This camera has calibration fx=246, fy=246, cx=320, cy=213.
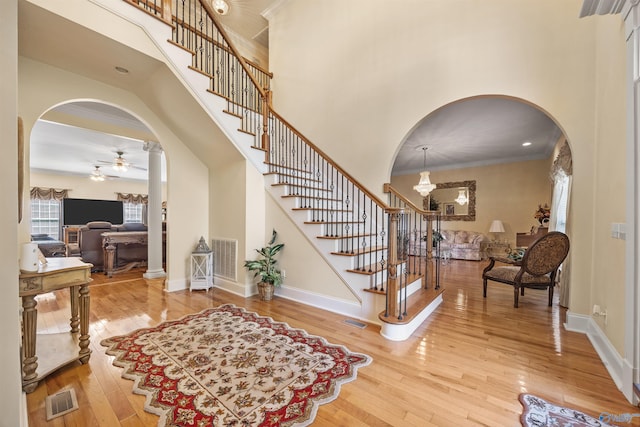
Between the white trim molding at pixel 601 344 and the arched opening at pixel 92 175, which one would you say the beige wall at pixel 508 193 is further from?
the arched opening at pixel 92 175

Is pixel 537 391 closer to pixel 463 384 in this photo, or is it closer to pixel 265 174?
pixel 463 384

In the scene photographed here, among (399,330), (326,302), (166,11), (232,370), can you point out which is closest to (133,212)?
(166,11)

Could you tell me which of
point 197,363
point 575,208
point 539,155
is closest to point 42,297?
point 197,363

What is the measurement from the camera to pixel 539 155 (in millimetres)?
6785

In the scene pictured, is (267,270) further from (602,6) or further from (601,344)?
(602,6)

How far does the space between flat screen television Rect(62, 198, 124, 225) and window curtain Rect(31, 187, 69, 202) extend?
0.20 metres

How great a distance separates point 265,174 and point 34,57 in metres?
2.85

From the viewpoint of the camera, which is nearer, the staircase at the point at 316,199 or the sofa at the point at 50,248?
the staircase at the point at 316,199

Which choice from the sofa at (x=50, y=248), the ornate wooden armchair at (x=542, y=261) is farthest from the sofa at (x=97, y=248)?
the ornate wooden armchair at (x=542, y=261)

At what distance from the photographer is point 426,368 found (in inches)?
77.0

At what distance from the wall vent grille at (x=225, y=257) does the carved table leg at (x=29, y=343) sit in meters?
2.26

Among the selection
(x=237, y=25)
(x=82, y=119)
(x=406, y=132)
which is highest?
(x=237, y=25)

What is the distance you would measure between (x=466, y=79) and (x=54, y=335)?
521 centimetres

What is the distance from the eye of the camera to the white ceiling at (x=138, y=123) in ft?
8.38
